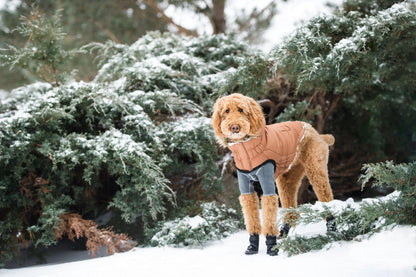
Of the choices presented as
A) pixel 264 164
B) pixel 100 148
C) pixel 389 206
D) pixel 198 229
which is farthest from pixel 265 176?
pixel 100 148

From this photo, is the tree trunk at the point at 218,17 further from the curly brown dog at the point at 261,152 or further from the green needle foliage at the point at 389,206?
the green needle foliage at the point at 389,206

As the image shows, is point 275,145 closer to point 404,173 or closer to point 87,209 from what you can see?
point 404,173

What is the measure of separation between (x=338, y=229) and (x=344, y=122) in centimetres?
345

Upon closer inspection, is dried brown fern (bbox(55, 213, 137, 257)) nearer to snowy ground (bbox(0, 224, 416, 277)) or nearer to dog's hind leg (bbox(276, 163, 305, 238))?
snowy ground (bbox(0, 224, 416, 277))

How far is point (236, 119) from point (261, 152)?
35cm

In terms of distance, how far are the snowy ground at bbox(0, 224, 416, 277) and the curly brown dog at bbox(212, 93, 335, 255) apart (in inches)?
9.6

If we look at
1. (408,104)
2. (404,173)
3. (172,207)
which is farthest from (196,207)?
(408,104)

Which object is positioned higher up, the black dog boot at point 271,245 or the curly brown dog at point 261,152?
the curly brown dog at point 261,152

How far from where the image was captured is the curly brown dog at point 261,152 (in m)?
2.42

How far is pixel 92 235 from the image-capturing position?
127 inches

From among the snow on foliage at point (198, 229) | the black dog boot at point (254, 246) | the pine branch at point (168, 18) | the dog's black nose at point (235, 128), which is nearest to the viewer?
the dog's black nose at point (235, 128)

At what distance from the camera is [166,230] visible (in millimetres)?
3379

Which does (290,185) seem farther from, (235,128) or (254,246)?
(235,128)

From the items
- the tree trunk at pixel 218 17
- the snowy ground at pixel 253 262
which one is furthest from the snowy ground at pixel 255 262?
the tree trunk at pixel 218 17
